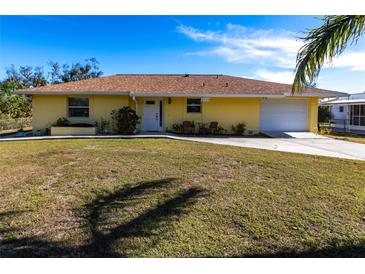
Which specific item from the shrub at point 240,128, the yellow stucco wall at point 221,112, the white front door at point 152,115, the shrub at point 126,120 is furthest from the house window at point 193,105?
the shrub at point 126,120

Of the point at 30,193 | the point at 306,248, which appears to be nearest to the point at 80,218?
the point at 30,193

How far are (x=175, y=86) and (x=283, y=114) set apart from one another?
7878 millimetres

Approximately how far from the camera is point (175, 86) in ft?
57.7

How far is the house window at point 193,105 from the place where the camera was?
1708cm

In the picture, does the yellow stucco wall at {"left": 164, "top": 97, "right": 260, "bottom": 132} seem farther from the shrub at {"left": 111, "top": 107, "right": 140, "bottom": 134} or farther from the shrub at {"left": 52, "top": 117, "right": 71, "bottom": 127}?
the shrub at {"left": 52, "top": 117, "right": 71, "bottom": 127}

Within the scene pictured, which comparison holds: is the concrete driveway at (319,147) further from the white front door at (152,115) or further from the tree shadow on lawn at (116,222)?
the tree shadow on lawn at (116,222)

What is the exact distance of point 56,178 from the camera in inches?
237

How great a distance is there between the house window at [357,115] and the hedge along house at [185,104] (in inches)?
277

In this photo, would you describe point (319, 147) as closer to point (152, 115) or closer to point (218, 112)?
point (218, 112)

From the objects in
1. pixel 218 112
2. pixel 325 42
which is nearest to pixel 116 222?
pixel 325 42

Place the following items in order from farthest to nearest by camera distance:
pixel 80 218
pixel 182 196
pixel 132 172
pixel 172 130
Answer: pixel 172 130 → pixel 132 172 → pixel 182 196 → pixel 80 218

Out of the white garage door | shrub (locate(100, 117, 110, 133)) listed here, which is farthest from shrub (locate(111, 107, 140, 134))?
the white garage door
